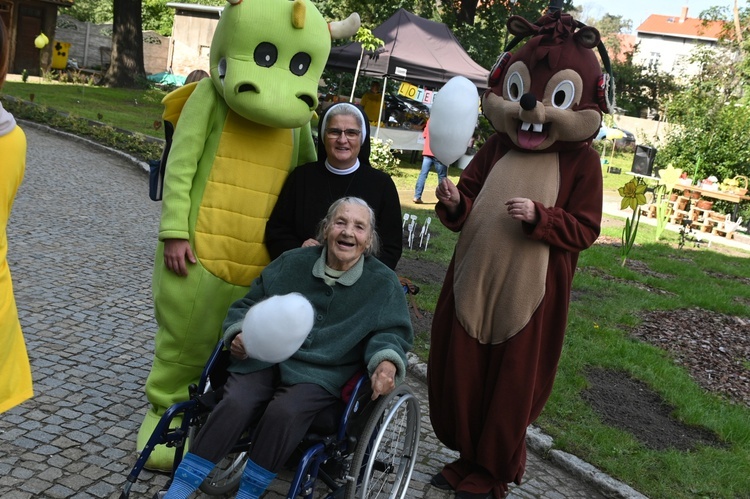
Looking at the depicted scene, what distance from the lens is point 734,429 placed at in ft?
16.0

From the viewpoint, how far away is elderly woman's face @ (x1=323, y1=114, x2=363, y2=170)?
3.50m

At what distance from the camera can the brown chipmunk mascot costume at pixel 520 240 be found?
3.35 metres

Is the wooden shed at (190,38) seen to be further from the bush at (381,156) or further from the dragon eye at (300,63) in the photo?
the dragon eye at (300,63)

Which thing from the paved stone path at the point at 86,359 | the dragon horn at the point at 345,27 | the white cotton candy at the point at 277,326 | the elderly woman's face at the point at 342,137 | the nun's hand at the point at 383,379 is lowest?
the paved stone path at the point at 86,359

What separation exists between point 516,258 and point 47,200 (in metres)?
7.18

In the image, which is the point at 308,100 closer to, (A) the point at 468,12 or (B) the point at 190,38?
(A) the point at 468,12

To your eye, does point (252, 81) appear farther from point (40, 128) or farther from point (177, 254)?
point (40, 128)

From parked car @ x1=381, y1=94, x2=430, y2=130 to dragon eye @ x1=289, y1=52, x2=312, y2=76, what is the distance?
14090mm

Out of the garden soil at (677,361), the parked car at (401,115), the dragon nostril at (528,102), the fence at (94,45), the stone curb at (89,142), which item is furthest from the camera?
the fence at (94,45)

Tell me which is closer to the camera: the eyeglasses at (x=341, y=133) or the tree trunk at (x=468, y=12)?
the eyeglasses at (x=341, y=133)

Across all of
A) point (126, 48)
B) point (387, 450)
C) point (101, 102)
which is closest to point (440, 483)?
point (387, 450)

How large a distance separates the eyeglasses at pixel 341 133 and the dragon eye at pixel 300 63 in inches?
11.2

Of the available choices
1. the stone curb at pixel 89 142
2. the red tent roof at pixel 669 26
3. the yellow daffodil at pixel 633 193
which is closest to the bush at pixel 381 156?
the stone curb at pixel 89 142

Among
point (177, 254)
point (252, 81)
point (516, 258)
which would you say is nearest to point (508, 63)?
point (516, 258)
